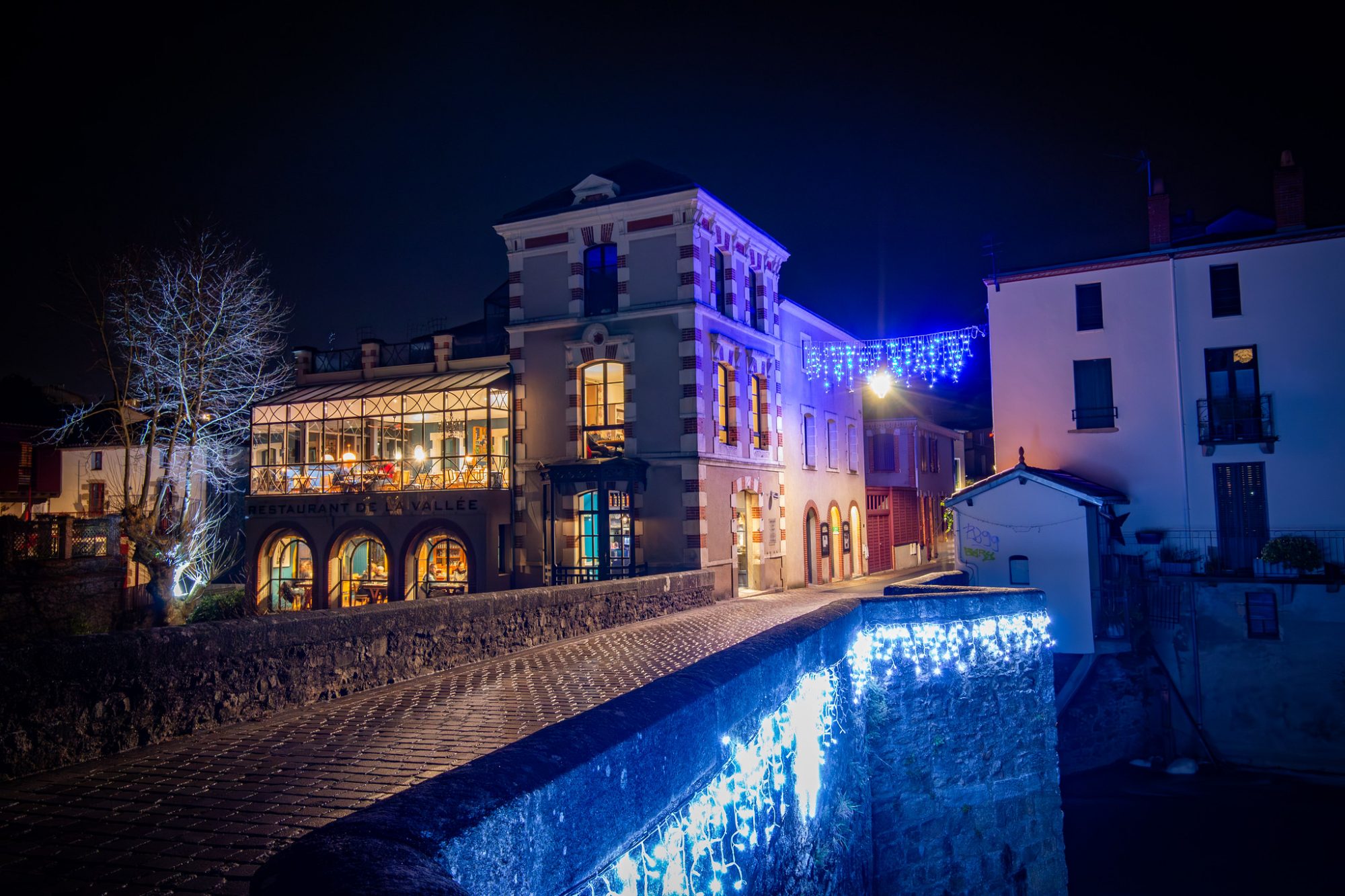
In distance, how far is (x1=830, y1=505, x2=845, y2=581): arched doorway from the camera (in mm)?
27625

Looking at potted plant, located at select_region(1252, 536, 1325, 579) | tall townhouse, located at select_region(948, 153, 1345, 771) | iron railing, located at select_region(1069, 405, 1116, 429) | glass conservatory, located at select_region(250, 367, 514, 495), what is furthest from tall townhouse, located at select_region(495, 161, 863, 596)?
potted plant, located at select_region(1252, 536, 1325, 579)

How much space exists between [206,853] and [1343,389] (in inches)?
916

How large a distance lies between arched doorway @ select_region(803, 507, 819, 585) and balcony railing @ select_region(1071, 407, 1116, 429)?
8073 mm

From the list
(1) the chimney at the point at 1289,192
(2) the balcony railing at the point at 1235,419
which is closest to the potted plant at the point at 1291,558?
(2) the balcony railing at the point at 1235,419

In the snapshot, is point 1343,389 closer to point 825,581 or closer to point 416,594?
point 825,581

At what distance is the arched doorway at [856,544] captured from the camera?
29297 mm

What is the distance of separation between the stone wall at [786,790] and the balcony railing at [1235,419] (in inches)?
386

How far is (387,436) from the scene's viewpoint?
25422 millimetres

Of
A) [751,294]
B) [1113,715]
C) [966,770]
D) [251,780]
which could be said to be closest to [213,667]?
[251,780]

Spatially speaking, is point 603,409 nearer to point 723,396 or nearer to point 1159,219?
point 723,396

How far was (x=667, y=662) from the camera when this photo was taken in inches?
391

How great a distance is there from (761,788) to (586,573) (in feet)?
47.4

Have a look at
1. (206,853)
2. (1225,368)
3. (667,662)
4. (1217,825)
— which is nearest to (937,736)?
(667,662)

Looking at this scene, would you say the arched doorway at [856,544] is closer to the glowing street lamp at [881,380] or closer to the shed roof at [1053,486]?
the glowing street lamp at [881,380]
